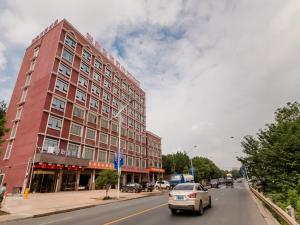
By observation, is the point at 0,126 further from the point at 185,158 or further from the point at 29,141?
the point at 185,158

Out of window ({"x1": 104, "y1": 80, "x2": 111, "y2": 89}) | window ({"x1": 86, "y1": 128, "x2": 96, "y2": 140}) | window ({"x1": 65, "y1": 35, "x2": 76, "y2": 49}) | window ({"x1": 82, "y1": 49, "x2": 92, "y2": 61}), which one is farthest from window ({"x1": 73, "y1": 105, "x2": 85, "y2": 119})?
window ({"x1": 65, "y1": 35, "x2": 76, "y2": 49})

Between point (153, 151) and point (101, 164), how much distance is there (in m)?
29.0

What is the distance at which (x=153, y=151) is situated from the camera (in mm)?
69438

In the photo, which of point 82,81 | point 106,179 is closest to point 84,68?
point 82,81

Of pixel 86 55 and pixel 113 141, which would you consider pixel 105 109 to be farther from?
pixel 86 55

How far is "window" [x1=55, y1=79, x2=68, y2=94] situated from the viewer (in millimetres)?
36562

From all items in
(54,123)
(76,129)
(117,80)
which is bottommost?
(54,123)

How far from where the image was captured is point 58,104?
119ft

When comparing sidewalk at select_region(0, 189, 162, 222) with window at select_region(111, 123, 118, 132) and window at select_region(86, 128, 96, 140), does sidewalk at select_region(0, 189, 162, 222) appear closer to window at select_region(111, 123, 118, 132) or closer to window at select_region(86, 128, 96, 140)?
window at select_region(86, 128, 96, 140)

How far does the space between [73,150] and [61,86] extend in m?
10.4

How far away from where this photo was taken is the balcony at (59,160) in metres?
30.0

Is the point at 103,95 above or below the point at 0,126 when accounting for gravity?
above

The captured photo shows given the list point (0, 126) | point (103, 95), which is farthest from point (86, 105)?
point (0, 126)

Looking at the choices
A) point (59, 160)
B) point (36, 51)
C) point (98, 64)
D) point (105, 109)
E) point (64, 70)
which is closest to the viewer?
point (59, 160)
